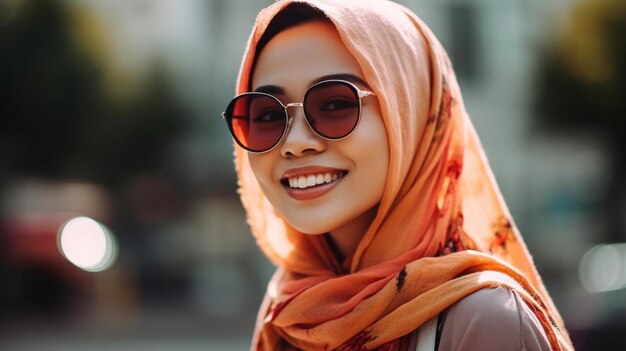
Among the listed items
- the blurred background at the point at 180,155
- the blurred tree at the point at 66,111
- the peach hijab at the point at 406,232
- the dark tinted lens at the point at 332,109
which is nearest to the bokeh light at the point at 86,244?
the blurred background at the point at 180,155

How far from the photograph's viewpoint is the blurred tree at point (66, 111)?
13359 millimetres

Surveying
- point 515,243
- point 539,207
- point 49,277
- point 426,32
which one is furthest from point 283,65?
point 539,207

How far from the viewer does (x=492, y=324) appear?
1.53 meters

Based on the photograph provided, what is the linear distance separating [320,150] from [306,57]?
0.24 metres

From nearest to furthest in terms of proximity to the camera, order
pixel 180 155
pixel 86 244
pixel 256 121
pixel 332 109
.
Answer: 1. pixel 332 109
2. pixel 256 121
3. pixel 86 244
4. pixel 180 155

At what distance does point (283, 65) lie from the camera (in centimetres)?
186

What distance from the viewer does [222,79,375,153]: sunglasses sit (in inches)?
68.7

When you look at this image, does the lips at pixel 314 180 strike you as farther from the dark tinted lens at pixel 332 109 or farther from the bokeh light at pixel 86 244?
the bokeh light at pixel 86 244

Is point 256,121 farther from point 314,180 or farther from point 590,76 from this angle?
point 590,76

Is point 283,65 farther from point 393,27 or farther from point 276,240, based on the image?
point 276,240

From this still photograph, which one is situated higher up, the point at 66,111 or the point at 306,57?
the point at 66,111

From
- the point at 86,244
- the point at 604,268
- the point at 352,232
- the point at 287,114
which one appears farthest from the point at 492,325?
the point at 86,244

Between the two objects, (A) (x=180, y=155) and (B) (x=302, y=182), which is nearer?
(B) (x=302, y=182)

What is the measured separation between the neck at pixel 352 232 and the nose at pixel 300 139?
0.86ft
